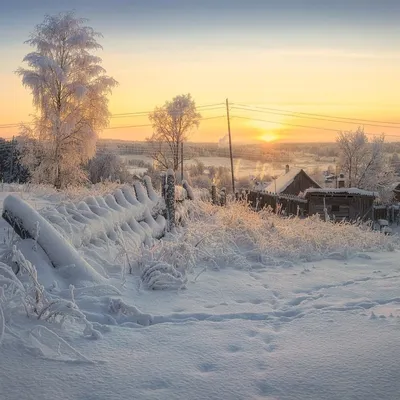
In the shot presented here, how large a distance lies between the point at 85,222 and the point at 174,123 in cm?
3506

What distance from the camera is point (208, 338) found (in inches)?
118

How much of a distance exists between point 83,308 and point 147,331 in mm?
618

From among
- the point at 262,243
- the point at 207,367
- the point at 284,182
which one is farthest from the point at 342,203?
the point at 207,367

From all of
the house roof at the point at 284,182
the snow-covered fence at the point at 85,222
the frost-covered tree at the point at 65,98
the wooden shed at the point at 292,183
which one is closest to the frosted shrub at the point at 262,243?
the snow-covered fence at the point at 85,222

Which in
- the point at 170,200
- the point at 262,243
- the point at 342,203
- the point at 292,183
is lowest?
the point at 342,203

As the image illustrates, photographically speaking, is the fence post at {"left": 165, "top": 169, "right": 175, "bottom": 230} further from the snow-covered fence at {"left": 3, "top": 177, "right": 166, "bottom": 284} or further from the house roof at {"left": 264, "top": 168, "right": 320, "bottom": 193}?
the house roof at {"left": 264, "top": 168, "right": 320, "bottom": 193}

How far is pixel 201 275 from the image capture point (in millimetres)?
5051

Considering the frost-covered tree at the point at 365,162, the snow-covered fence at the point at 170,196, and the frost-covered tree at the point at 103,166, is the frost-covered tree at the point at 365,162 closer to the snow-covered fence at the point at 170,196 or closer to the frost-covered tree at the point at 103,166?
the frost-covered tree at the point at 103,166

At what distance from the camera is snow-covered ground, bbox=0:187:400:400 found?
228 cm

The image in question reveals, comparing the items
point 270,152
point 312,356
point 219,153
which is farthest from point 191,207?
point 270,152

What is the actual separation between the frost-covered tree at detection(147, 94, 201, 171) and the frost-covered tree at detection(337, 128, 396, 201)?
1656cm

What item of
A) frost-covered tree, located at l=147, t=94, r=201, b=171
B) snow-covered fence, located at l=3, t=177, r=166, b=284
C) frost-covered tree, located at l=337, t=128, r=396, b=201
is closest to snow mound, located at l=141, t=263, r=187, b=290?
snow-covered fence, located at l=3, t=177, r=166, b=284

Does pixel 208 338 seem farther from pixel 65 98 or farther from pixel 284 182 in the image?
pixel 284 182

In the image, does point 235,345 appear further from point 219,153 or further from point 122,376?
point 219,153
